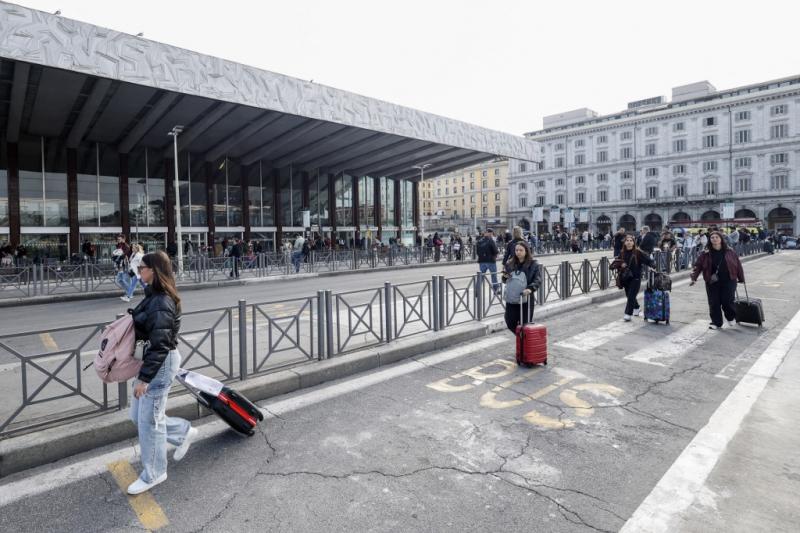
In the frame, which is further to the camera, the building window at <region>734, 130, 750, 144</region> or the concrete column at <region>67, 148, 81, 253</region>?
the building window at <region>734, 130, 750, 144</region>

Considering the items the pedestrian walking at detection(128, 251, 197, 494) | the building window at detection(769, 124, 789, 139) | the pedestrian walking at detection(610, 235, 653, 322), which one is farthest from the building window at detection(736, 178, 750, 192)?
the pedestrian walking at detection(128, 251, 197, 494)

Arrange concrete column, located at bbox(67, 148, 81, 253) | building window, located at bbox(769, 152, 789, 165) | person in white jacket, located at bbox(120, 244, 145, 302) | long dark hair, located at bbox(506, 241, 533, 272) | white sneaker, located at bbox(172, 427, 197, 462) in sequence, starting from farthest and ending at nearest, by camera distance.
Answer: building window, located at bbox(769, 152, 789, 165)
concrete column, located at bbox(67, 148, 81, 253)
person in white jacket, located at bbox(120, 244, 145, 302)
long dark hair, located at bbox(506, 241, 533, 272)
white sneaker, located at bbox(172, 427, 197, 462)

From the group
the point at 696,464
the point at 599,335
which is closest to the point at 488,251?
the point at 599,335

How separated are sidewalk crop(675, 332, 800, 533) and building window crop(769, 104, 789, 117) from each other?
74.0m

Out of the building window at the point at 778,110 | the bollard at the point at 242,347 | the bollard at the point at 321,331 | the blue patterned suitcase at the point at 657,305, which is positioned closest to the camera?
the bollard at the point at 242,347

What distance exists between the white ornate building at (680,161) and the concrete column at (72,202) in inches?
1558

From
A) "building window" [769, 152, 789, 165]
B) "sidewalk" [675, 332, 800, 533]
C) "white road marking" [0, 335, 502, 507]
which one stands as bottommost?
"sidewalk" [675, 332, 800, 533]

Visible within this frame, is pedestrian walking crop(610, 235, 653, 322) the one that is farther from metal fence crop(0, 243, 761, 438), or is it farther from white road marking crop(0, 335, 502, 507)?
white road marking crop(0, 335, 502, 507)

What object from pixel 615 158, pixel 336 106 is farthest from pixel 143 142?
pixel 615 158

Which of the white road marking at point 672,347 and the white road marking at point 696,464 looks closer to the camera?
the white road marking at point 696,464

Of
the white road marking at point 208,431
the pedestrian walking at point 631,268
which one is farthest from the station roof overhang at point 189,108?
the pedestrian walking at point 631,268

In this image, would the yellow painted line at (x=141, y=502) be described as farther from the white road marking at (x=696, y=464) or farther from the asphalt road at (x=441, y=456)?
the white road marking at (x=696, y=464)

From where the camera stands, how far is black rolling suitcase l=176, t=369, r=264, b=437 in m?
3.77

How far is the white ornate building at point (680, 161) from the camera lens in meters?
60.7
